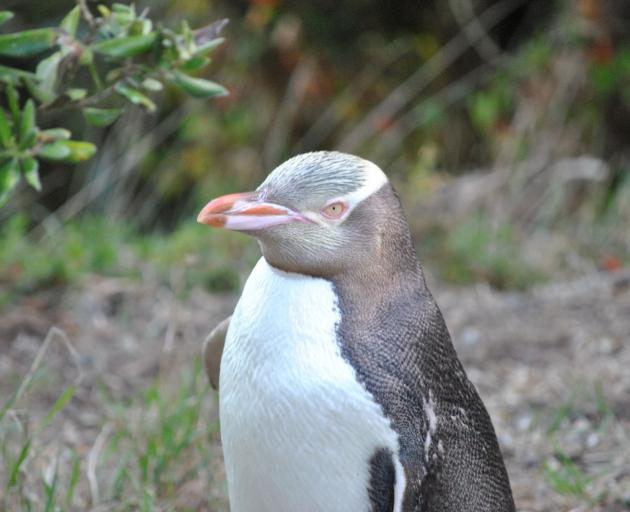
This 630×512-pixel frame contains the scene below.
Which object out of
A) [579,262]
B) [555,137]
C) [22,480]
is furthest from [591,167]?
[22,480]

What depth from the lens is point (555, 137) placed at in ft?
21.6

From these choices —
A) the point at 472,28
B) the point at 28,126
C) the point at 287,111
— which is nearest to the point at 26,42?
the point at 28,126

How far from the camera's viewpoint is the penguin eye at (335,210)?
2.16 meters

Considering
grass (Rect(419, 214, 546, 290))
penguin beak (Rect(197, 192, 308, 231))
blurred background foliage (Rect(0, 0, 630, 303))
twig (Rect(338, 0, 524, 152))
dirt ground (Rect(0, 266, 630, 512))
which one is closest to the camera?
penguin beak (Rect(197, 192, 308, 231))

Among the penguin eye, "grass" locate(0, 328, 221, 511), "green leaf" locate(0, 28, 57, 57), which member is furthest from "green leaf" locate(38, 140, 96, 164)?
the penguin eye

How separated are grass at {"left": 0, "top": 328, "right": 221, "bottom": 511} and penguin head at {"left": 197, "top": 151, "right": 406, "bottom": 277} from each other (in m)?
0.85

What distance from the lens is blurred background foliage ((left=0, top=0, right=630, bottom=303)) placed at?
5.72 metres

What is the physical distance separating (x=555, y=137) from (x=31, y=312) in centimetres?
349

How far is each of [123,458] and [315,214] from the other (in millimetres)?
1235

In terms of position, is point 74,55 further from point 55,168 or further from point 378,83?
point 55,168

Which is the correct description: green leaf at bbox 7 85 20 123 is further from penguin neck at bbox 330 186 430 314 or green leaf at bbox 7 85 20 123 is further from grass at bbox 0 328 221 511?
penguin neck at bbox 330 186 430 314

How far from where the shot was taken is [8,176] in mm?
2625

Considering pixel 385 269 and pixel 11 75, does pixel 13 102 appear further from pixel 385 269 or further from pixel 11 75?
pixel 385 269

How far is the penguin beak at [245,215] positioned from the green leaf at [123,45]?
722 mm
